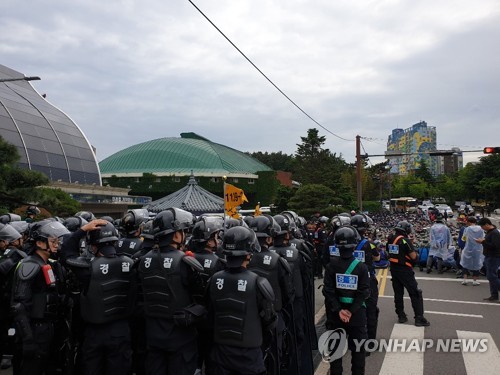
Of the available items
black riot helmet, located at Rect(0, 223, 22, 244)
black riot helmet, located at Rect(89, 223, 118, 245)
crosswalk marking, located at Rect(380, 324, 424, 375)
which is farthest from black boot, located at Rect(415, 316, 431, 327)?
black riot helmet, located at Rect(0, 223, 22, 244)

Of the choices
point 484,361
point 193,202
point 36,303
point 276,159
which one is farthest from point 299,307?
point 276,159

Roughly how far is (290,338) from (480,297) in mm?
7318

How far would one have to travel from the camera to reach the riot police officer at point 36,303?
14.2 feet

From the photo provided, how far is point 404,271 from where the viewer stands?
789 centimetres

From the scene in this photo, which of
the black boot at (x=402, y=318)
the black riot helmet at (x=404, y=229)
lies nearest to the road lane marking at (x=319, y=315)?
the black boot at (x=402, y=318)

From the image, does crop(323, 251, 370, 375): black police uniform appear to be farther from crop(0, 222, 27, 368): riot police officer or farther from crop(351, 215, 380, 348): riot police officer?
crop(0, 222, 27, 368): riot police officer

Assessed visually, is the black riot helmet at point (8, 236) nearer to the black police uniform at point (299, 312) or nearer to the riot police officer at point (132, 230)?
the riot police officer at point (132, 230)

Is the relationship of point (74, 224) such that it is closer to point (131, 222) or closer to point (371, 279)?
point (131, 222)

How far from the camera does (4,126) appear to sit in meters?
35.2

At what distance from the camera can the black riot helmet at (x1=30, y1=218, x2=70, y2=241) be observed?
4641 millimetres

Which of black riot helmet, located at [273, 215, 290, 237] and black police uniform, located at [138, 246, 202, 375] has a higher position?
black riot helmet, located at [273, 215, 290, 237]

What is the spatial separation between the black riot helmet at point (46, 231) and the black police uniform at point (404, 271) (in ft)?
19.6

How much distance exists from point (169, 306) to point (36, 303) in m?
1.54

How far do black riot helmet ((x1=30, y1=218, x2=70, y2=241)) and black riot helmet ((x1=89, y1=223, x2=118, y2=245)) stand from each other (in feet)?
1.41
